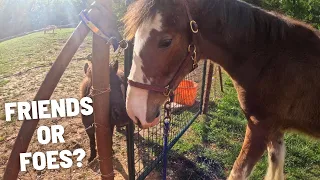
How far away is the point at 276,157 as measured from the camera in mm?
3227

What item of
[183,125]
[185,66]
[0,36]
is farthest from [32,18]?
[185,66]

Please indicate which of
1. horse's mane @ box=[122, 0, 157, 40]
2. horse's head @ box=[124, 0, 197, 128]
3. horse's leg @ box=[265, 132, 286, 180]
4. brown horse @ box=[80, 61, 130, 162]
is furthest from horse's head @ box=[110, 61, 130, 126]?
horse's leg @ box=[265, 132, 286, 180]

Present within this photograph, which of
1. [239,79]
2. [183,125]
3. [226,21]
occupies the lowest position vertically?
[183,125]

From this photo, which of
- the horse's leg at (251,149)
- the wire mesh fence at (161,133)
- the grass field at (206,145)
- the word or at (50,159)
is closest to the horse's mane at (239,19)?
the horse's leg at (251,149)

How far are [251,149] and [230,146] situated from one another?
5.91 ft

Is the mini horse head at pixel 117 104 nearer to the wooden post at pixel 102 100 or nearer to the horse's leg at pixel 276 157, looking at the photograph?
the wooden post at pixel 102 100

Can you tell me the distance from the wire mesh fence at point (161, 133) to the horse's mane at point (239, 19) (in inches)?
70.6

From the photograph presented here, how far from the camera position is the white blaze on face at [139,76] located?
211 centimetres

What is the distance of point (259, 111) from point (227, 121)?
2.72 m

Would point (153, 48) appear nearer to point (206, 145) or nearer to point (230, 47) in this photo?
point (230, 47)

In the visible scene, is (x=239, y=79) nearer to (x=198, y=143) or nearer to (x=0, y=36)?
(x=198, y=143)

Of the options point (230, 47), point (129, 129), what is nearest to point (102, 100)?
point (129, 129)

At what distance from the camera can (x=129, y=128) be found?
9.50 feet

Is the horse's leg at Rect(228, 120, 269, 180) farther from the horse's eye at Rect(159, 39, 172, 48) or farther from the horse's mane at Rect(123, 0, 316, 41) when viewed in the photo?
the horse's eye at Rect(159, 39, 172, 48)
